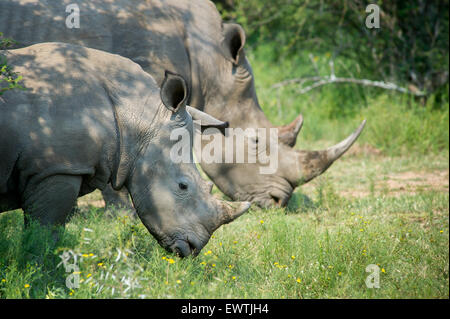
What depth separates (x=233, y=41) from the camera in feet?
21.3

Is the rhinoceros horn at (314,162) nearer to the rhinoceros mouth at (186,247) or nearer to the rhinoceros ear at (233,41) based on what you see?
the rhinoceros ear at (233,41)

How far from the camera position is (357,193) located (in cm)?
745

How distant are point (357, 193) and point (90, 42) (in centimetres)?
366

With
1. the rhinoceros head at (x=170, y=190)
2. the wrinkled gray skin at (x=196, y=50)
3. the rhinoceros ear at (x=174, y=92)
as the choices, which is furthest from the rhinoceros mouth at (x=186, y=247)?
the wrinkled gray skin at (x=196, y=50)

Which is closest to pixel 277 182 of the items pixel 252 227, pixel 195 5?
pixel 252 227

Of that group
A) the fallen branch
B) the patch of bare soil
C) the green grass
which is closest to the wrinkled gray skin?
the green grass

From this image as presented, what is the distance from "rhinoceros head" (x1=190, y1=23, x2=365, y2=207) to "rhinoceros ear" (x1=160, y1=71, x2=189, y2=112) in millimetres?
1934

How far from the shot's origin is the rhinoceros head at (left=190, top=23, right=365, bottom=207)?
6.46 m

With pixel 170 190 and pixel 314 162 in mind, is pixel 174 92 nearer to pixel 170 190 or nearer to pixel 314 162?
pixel 170 190

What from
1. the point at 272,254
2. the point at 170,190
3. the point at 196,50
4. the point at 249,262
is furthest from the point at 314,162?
the point at 170,190

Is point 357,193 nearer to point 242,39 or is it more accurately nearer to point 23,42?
point 242,39

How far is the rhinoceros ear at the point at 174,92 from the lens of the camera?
171 inches

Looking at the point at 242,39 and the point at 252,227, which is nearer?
the point at 252,227

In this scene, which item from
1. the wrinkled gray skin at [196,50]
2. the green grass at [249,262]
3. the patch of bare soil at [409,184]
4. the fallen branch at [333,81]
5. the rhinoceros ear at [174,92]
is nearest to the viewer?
the green grass at [249,262]
